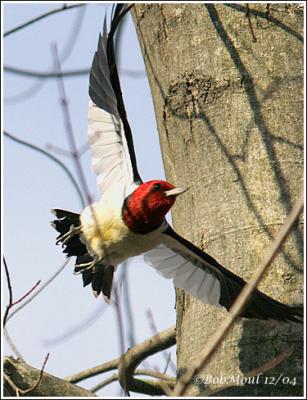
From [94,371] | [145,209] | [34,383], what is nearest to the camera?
[34,383]

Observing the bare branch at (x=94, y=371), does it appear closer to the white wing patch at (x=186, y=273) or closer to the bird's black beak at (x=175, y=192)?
the white wing patch at (x=186, y=273)

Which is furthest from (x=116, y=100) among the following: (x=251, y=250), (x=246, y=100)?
(x=251, y=250)

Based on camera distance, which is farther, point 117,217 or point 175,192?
point 117,217

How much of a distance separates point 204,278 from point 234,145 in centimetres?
55

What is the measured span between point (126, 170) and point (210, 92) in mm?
574

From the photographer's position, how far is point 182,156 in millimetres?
2895

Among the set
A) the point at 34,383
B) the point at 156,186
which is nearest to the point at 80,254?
the point at 156,186

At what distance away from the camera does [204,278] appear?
9.65 ft

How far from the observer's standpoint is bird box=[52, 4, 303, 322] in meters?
2.98

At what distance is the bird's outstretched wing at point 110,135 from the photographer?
3.17m

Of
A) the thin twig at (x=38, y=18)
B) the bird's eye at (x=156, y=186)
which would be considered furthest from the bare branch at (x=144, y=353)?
the thin twig at (x=38, y=18)

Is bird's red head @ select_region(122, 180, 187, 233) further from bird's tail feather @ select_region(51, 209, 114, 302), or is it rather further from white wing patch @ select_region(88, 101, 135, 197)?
bird's tail feather @ select_region(51, 209, 114, 302)

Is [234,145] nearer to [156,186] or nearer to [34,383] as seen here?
[156,186]

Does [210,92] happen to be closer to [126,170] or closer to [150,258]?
[126,170]
